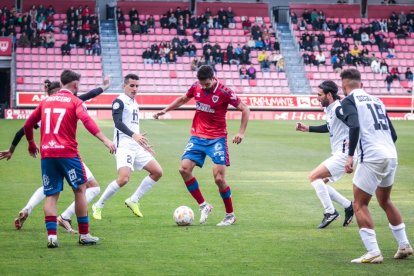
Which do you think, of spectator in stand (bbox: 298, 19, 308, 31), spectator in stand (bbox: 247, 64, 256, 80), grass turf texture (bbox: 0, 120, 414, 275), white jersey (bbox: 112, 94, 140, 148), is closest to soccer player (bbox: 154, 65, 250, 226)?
grass turf texture (bbox: 0, 120, 414, 275)

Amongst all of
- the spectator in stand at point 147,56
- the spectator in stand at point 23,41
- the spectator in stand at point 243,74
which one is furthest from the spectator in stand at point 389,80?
the spectator in stand at point 23,41

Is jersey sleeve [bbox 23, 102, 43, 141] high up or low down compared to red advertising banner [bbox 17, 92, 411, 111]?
up

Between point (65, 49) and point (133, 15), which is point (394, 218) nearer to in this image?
point (65, 49)

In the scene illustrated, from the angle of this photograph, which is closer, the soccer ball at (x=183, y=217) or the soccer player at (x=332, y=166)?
the soccer ball at (x=183, y=217)

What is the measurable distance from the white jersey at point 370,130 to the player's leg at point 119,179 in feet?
15.4

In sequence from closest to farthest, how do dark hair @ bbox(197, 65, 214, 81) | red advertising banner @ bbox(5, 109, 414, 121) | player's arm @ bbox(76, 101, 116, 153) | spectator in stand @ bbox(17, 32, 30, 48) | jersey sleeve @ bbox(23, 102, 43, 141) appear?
player's arm @ bbox(76, 101, 116, 153)
jersey sleeve @ bbox(23, 102, 43, 141)
dark hair @ bbox(197, 65, 214, 81)
red advertising banner @ bbox(5, 109, 414, 121)
spectator in stand @ bbox(17, 32, 30, 48)

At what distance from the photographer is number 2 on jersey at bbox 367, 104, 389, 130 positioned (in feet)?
32.5

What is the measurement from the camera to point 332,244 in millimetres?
11195

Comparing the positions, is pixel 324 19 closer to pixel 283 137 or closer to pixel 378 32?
pixel 378 32

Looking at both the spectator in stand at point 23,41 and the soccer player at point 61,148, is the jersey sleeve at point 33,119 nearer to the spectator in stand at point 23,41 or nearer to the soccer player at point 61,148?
the soccer player at point 61,148

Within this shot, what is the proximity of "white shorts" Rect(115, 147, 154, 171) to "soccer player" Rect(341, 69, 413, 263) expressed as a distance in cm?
472

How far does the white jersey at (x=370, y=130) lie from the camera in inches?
388

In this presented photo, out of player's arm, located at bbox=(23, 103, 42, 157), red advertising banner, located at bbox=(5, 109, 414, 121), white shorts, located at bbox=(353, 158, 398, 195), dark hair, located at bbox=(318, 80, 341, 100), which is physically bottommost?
red advertising banner, located at bbox=(5, 109, 414, 121)

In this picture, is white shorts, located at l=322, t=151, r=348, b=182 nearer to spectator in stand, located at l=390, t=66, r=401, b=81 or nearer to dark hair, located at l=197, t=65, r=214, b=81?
dark hair, located at l=197, t=65, r=214, b=81
